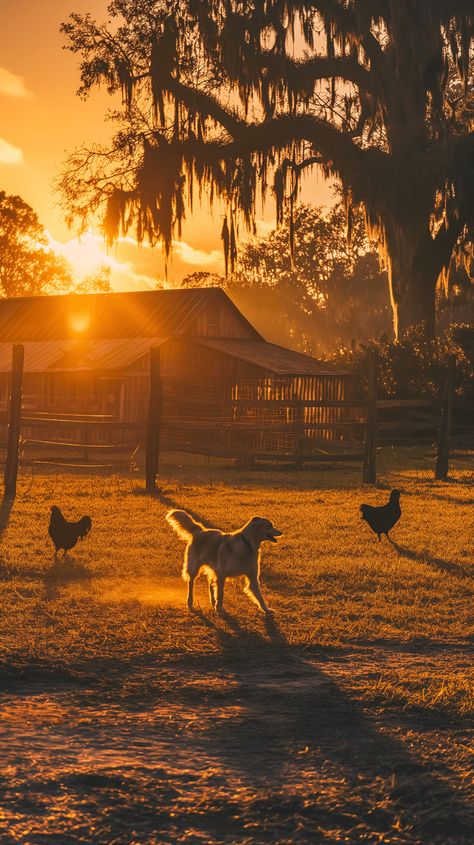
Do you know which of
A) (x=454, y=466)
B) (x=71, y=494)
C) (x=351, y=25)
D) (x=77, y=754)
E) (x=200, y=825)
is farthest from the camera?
(x=351, y=25)

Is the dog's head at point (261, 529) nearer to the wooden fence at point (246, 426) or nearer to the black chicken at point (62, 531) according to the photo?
the black chicken at point (62, 531)

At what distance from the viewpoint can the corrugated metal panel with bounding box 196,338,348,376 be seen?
34.3m

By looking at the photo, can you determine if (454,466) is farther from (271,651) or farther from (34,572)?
(271,651)

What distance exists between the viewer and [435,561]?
12.1 m

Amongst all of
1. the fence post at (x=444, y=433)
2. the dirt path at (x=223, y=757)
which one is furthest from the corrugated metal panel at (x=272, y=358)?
the dirt path at (x=223, y=757)

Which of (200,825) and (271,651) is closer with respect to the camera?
(200,825)

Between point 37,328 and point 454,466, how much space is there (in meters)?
21.8

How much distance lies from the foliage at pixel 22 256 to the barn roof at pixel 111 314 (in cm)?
2137

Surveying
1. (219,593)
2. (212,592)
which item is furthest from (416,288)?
(219,593)

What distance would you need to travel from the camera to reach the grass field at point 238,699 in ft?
15.1

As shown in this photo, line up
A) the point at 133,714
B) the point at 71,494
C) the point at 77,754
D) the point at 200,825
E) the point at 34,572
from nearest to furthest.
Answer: the point at 200,825 → the point at 77,754 → the point at 133,714 → the point at 34,572 → the point at 71,494

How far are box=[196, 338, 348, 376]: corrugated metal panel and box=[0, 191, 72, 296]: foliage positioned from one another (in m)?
32.9

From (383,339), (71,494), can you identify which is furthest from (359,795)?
(383,339)

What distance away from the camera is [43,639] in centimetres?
786
